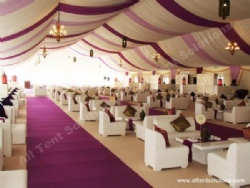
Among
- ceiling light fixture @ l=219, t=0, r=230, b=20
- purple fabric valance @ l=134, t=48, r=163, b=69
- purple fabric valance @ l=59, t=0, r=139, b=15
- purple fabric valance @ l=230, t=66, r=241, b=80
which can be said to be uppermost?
purple fabric valance @ l=59, t=0, r=139, b=15

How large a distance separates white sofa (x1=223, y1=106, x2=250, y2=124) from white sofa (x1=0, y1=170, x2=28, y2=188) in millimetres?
9273

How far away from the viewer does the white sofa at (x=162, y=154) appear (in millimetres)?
5738

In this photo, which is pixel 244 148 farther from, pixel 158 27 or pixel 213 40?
pixel 213 40

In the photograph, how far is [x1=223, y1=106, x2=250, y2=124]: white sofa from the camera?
1136 cm

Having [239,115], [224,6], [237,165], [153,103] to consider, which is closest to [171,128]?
[237,165]

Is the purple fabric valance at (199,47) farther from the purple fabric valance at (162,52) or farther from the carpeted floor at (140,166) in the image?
the carpeted floor at (140,166)

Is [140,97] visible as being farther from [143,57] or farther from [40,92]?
[40,92]

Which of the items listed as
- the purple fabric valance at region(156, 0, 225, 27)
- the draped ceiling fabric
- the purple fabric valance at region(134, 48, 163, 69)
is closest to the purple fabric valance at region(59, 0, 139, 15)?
the draped ceiling fabric

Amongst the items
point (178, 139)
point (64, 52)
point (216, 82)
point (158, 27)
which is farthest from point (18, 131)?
point (64, 52)

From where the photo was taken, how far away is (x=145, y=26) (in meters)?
15.3

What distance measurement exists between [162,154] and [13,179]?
9.65ft

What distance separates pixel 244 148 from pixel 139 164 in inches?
82.4

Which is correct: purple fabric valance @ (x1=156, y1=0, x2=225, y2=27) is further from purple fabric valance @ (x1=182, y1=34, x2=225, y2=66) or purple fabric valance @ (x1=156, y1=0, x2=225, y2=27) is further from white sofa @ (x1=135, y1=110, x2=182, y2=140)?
white sofa @ (x1=135, y1=110, x2=182, y2=140)

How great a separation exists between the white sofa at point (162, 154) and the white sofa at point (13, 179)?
2.73 m
